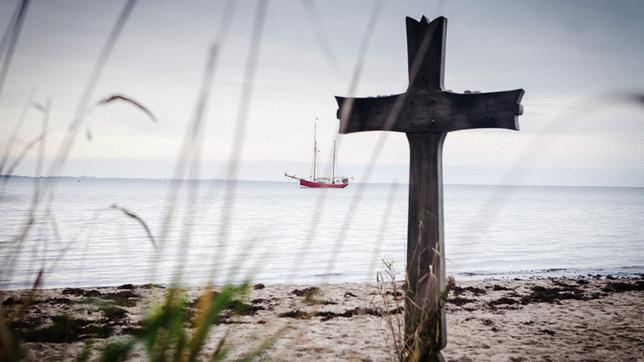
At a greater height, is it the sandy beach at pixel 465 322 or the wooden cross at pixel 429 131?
the wooden cross at pixel 429 131

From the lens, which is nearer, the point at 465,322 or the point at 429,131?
the point at 429,131

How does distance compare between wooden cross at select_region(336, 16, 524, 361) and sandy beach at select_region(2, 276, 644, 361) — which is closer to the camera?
wooden cross at select_region(336, 16, 524, 361)

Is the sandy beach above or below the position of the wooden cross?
below

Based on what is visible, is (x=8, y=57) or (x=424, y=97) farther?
(x=424, y=97)

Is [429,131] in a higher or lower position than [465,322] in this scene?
higher

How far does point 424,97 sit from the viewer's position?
142 inches

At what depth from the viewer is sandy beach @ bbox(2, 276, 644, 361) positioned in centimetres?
527

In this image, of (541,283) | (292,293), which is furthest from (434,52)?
(541,283)

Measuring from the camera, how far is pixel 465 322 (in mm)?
7070

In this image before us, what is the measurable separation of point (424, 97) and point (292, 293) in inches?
252

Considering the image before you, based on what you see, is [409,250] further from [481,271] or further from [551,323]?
[481,271]

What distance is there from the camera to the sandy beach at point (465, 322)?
17.3 feet

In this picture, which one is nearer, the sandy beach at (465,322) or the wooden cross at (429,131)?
the wooden cross at (429,131)

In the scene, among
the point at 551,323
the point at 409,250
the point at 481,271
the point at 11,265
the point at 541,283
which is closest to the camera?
the point at 11,265
